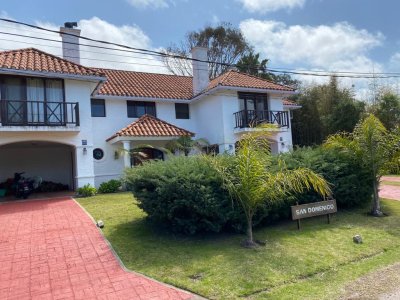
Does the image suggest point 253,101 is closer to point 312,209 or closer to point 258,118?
point 258,118

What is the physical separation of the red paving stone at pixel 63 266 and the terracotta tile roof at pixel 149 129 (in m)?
7.86

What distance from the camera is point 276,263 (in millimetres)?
6012

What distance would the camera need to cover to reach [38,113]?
1416 cm

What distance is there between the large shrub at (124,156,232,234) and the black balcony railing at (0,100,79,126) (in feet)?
27.3

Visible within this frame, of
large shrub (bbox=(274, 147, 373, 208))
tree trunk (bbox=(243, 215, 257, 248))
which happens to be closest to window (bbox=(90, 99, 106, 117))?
large shrub (bbox=(274, 147, 373, 208))

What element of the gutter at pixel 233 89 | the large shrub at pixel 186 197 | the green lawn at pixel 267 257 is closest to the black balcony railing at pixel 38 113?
the green lawn at pixel 267 257

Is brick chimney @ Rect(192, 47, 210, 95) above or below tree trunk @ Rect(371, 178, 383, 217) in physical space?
above

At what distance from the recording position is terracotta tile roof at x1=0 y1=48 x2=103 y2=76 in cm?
1375

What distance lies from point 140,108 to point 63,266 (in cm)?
1427

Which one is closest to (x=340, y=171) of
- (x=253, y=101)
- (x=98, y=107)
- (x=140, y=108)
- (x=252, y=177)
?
(x=252, y=177)

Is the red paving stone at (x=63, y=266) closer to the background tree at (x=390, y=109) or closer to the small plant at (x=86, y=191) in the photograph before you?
the small plant at (x=86, y=191)

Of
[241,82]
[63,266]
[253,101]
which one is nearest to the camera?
[63,266]

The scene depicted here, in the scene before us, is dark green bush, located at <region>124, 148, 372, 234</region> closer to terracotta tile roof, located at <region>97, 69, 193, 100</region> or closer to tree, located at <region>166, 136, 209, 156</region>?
tree, located at <region>166, 136, 209, 156</region>

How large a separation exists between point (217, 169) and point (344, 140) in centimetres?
539
